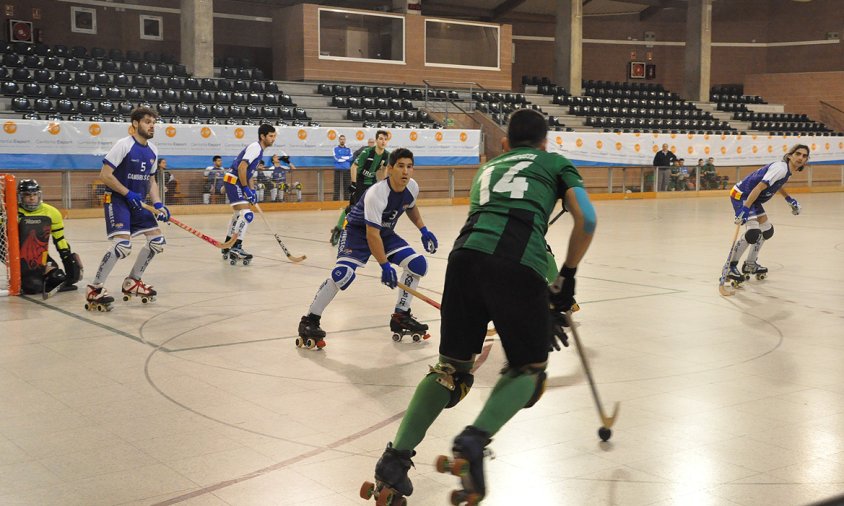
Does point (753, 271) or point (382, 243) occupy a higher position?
point (382, 243)

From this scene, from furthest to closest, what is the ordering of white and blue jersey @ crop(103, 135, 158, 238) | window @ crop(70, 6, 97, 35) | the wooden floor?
window @ crop(70, 6, 97, 35)
white and blue jersey @ crop(103, 135, 158, 238)
the wooden floor

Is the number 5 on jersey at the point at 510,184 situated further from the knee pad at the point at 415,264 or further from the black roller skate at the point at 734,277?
the black roller skate at the point at 734,277

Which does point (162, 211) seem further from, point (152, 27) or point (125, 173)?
point (152, 27)

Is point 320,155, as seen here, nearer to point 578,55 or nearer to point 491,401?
point 578,55

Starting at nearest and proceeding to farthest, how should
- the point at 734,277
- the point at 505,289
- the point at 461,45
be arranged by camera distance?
1. the point at 505,289
2. the point at 734,277
3. the point at 461,45

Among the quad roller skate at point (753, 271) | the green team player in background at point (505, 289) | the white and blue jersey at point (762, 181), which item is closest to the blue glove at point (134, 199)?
the green team player in background at point (505, 289)

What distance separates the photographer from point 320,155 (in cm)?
2175

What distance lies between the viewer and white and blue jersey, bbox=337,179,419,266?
6.46 m

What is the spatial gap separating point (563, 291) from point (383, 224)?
3.31 m

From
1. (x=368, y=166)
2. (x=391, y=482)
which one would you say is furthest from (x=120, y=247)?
(x=391, y=482)

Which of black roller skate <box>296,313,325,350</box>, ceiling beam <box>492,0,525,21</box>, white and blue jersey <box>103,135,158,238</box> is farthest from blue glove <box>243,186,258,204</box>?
ceiling beam <box>492,0,525,21</box>

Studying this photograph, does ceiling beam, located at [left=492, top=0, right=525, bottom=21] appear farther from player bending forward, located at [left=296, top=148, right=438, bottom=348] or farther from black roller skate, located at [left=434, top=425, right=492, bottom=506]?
black roller skate, located at [left=434, top=425, right=492, bottom=506]

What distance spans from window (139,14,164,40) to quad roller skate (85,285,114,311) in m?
22.7

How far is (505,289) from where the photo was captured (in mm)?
3371
